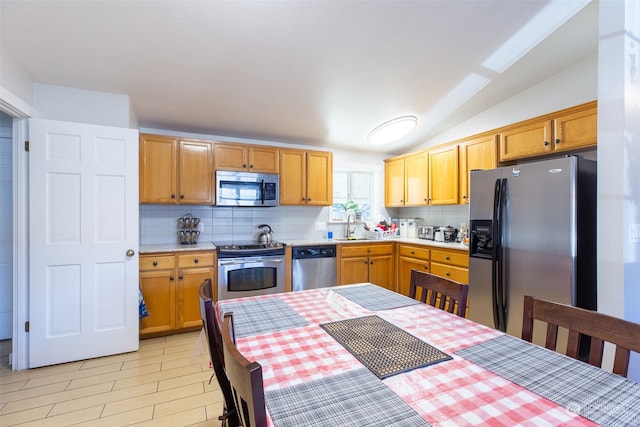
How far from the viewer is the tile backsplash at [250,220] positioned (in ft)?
11.3

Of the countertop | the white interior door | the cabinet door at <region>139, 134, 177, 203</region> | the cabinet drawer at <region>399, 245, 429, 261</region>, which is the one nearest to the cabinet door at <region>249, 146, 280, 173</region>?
the cabinet door at <region>139, 134, 177, 203</region>

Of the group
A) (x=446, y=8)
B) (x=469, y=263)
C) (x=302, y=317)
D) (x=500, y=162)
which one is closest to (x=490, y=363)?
(x=302, y=317)

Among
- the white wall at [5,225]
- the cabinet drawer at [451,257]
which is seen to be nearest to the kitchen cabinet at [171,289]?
the white wall at [5,225]

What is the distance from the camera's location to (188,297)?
304 centimetres

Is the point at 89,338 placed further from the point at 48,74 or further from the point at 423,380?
the point at 423,380

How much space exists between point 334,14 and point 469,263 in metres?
2.35

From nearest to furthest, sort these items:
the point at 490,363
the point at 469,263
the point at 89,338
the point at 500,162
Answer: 1. the point at 490,363
2. the point at 89,338
3. the point at 469,263
4. the point at 500,162

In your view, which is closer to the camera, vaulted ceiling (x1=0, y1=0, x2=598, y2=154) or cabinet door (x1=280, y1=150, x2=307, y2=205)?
vaulted ceiling (x1=0, y1=0, x2=598, y2=154)

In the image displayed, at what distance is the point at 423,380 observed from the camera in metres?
0.86

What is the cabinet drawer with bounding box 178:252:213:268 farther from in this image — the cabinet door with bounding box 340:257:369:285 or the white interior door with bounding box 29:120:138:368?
the cabinet door with bounding box 340:257:369:285

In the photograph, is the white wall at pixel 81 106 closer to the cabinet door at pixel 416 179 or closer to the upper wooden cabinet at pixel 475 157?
the cabinet door at pixel 416 179

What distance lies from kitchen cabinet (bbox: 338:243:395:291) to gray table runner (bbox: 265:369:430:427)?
2.93m

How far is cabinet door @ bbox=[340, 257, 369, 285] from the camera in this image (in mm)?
3791

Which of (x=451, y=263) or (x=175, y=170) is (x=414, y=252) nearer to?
(x=451, y=263)
